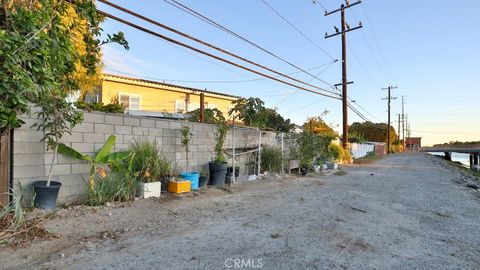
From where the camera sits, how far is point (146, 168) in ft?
23.7

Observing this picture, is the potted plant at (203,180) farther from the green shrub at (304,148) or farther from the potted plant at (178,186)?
the green shrub at (304,148)

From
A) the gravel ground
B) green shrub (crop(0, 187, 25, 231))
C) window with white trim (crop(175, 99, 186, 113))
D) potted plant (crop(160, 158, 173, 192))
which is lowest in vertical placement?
the gravel ground

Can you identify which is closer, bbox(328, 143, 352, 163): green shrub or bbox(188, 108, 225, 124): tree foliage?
bbox(188, 108, 225, 124): tree foliage

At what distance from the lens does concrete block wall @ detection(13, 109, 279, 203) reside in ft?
18.0

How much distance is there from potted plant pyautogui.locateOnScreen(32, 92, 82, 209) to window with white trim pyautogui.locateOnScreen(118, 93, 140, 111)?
1259 cm

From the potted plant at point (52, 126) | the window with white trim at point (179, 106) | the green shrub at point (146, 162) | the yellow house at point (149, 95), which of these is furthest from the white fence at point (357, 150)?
the potted plant at point (52, 126)

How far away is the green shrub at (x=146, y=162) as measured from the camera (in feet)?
23.6

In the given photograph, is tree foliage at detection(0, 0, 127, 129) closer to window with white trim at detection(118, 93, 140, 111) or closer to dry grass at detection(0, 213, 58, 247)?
dry grass at detection(0, 213, 58, 247)

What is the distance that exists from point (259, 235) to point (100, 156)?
12.2 feet

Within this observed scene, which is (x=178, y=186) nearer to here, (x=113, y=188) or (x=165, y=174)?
(x=165, y=174)

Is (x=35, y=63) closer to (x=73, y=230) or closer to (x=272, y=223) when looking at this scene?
(x=73, y=230)

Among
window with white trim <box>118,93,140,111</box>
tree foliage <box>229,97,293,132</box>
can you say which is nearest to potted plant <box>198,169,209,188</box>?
tree foliage <box>229,97,293,132</box>

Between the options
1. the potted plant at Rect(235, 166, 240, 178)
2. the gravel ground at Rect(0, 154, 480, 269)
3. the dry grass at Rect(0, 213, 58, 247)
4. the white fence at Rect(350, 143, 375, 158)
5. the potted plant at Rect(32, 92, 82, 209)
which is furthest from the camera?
the white fence at Rect(350, 143, 375, 158)

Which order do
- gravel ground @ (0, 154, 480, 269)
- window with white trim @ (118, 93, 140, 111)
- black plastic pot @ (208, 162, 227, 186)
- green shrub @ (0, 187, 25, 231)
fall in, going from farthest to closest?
1. window with white trim @ (118, 93, 140, 111)
2. black plastic pot @ (208, 162, 227, 186)
3. green shrub @ (0, 187, 25, 231)
4. gravel ground @ (0, 154, 480, 269)
